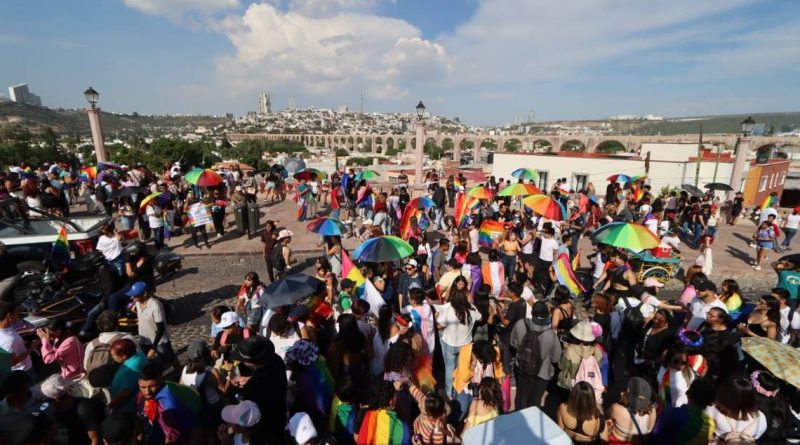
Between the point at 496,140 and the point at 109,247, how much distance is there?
434 feet

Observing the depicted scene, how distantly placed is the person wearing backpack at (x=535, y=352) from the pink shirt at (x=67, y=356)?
15.2 feet

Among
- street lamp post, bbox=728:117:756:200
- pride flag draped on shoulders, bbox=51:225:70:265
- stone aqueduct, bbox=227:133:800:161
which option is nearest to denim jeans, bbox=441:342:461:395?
pride flag draped on shoulders, bbox=51:225:70:265

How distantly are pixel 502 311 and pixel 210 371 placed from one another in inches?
145

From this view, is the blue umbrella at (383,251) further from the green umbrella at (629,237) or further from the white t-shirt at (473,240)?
the green umbrella at (629,237)

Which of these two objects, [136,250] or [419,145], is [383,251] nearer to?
[136,250]

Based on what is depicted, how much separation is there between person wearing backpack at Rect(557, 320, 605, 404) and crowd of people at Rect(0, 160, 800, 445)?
15mm

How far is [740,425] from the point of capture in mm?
3096

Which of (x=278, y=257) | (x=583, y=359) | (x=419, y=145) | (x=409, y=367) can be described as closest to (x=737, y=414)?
(x=583, y=359)

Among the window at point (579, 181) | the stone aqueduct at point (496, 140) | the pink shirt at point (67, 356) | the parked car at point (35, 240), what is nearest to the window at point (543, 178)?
the window at point (579, 181)

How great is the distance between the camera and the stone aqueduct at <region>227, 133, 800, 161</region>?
8710 cm

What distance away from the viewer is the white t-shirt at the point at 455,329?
14.5ft

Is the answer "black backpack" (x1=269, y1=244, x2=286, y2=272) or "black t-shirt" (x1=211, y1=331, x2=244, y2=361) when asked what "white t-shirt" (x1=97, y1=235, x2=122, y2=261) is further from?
"black t-shirt" (x1=211, y1=331, x2=244, y2=361)

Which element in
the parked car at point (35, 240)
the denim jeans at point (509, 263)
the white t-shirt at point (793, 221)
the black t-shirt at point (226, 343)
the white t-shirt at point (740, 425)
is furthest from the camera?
the white t-shirt at point (793, 221)

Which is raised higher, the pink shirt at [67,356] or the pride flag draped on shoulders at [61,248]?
the pride flag draped on shoulders at [61,248]
